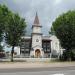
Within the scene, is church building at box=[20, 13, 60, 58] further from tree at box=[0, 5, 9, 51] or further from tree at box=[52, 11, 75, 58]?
tree at box=[52, 11, 75, 58]

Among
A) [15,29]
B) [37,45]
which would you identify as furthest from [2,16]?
[37,45]

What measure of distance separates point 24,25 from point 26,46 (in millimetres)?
57089

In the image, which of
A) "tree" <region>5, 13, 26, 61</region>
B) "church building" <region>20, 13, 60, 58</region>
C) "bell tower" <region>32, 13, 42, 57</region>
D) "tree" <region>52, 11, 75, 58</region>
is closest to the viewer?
"tree" <region>5, 13, 26, 61</region>

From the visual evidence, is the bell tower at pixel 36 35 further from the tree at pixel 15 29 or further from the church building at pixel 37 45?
the tree at pixel 15 29

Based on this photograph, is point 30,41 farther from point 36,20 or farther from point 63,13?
point 63,13

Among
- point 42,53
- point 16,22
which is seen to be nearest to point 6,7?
point 16,22

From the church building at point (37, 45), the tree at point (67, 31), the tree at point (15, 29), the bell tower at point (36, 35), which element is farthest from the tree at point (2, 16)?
the bell tower at point (36, 35)

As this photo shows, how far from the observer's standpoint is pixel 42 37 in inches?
4567

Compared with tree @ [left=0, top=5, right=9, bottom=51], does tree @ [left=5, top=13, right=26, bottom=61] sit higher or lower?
lower

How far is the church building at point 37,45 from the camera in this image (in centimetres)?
10607

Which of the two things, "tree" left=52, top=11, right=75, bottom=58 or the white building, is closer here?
"tree" left=52, top=11, right=75, bottom=58

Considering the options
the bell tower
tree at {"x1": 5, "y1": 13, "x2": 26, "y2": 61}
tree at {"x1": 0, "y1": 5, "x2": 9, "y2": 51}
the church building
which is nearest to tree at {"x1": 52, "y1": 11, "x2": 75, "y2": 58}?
tree at {"x1": 5, "y1": 13, "x2": 26, "y2": 61}

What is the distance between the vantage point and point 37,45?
106562mm

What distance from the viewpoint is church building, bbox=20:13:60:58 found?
348ft
